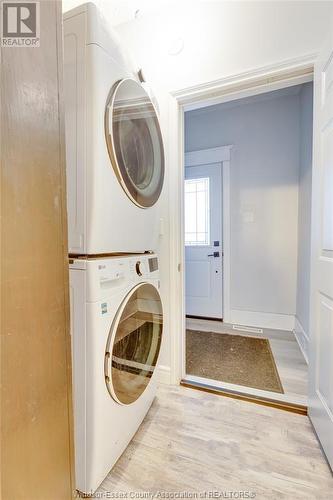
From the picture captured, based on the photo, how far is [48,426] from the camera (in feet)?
2.11

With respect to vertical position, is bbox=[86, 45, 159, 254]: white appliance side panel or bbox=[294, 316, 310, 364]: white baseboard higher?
bbox=[86, 45, 159, 254]: white appliance side panel

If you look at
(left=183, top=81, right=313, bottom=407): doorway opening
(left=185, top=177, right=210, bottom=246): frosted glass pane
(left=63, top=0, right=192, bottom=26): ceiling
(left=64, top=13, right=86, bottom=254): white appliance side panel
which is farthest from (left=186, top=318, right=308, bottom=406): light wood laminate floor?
(left=63, top=0, right=192, bottom=26): ceiling

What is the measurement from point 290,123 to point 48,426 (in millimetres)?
3504

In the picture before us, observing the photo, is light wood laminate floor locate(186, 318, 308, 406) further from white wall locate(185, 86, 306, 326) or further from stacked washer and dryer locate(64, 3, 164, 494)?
stacked washer and dryer locate(64, 3, 164, 494)

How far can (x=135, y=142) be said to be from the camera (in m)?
1.22

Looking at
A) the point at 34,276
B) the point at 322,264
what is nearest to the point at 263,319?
the point at 322,264

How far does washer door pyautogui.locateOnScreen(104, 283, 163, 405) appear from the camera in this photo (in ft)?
3.29

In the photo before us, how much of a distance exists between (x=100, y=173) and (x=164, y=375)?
5.16ft

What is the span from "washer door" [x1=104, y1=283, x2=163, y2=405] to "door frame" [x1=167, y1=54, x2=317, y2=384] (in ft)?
1.27

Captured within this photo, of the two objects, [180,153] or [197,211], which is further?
A: [197,211]

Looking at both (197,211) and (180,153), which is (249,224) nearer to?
(197,211)

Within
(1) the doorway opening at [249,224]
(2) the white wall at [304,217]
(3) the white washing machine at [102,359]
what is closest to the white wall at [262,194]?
(1) the doorway opening at [249,224]

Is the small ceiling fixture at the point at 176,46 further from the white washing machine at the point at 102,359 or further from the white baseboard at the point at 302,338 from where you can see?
the white baseboard at the point at 302,338

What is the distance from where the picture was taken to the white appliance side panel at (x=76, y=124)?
0.92 m
